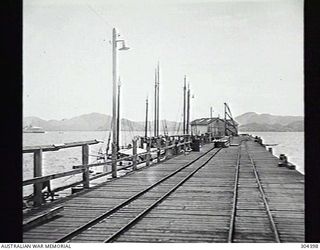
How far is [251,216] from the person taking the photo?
428 centimetres

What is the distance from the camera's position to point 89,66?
5137mm

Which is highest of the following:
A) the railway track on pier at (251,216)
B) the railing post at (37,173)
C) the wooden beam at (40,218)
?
the railing post at (37,173)

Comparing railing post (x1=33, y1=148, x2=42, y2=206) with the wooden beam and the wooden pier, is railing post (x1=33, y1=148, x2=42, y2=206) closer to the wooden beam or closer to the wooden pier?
the wooden pier

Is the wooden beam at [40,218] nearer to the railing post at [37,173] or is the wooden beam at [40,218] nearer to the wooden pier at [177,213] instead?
the wooden pier at [177,213]

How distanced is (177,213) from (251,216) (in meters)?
0.78

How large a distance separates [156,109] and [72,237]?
19.0m

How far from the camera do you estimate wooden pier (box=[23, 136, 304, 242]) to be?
348 centimetres

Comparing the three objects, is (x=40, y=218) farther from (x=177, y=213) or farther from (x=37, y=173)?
(x=177, y=213)

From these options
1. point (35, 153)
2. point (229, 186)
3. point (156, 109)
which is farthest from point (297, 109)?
point (156, 109)

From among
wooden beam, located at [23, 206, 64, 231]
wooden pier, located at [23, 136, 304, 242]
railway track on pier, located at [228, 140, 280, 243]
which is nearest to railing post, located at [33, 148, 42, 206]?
wooden pier, located at [23, 136, 304, 242]

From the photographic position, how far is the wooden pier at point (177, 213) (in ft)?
11.4

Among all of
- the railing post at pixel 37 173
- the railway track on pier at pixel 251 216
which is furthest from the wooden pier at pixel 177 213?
the railing post at pixel 37 173

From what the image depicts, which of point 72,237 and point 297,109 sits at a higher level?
point 297,109
